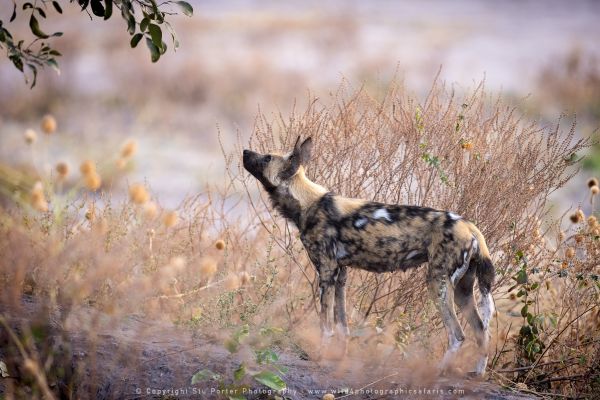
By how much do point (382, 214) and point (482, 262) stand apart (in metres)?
0.65

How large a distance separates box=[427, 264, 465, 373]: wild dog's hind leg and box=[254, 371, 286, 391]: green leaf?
100 centimetres

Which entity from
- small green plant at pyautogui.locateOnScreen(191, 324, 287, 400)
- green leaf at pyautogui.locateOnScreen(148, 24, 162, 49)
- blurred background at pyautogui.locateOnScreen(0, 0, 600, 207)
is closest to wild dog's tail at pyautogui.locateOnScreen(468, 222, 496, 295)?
small green plant at pyautogui.locateOnScreen(191, 324, 287, 400)

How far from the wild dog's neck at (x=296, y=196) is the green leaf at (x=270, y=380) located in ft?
3.69

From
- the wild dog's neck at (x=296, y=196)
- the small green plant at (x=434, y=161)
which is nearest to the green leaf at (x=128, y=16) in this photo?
the wild dog's neck at (x=296, y=196)

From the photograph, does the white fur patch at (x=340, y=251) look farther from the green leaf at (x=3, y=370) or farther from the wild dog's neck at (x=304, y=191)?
the green leaf at (x=3, y=370)

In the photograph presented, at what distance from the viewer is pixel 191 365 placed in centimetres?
562

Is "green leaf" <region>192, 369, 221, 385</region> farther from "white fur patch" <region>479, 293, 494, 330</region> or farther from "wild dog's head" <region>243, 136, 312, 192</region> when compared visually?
"white fur patch" <region>479, 293, 494, 330</region>

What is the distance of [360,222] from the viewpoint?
5.80 meters

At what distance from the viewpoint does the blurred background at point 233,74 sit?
1600cm

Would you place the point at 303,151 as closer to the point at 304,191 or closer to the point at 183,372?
the point at 304,191

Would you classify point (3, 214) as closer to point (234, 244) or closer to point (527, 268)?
point (234, 244)

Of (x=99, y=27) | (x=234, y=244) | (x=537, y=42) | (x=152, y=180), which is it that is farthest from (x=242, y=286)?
(x=537, y=42)

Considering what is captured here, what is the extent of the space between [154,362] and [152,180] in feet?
30.6

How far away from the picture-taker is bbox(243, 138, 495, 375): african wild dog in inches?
220
